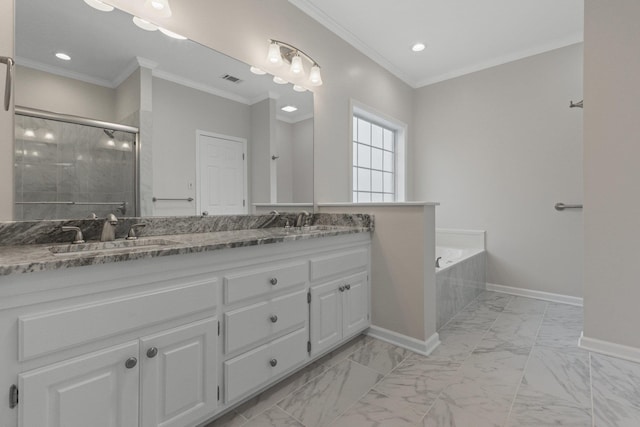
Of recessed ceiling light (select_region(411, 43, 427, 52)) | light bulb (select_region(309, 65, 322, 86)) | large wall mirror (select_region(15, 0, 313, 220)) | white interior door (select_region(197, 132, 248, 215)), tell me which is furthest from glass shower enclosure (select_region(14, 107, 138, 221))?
recessed ceiling light (select_region(411, 43, 427, 52))

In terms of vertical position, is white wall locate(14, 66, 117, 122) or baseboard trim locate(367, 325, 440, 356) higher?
white wall locate(14, 66, 117, 122)

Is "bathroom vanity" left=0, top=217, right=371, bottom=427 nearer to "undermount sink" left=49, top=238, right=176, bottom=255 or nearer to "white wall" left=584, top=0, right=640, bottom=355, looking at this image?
"undermount sink" left=49, top=238, right=176, bottom=255

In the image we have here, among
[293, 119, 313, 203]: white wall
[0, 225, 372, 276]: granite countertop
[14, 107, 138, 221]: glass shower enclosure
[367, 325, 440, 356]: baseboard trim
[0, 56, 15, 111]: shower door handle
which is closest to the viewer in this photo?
[0, 225, 372, 276]: granite countertop

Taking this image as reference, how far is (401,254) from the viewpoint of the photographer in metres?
2.04

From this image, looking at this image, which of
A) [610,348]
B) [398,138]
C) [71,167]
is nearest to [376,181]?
[398,138]

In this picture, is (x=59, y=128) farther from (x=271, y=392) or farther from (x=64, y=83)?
(x=271, y=392)

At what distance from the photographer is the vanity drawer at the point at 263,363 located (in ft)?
4.32

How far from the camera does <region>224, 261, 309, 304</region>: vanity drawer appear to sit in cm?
131

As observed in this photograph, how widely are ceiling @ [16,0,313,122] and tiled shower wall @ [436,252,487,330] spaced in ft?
7.01

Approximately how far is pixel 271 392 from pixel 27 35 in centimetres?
198

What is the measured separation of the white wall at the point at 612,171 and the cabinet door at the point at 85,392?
2600mm

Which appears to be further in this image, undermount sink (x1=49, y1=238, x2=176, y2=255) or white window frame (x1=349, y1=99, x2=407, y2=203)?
white window frame (x1=349, y1=99, x2=407, y2=203)

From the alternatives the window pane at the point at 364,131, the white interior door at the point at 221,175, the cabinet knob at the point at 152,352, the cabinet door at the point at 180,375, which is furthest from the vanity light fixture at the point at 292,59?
the cabinet knob at the point at 152,352

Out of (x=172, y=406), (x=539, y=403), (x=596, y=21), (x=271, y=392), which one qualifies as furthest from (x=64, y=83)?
(x=596, y=21)
